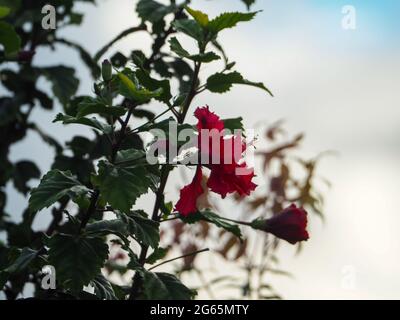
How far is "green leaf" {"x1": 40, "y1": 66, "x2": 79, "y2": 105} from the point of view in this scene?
2604mm

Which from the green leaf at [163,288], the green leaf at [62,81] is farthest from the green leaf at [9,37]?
the green leaf at [163,288]

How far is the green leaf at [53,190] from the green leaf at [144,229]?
13cm

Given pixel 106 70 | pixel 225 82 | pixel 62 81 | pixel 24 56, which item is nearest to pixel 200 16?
pixel 225 82

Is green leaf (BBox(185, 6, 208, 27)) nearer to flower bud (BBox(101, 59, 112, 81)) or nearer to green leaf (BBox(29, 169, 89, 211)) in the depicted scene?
flower bud (BBox(101, 59, 112, 81))

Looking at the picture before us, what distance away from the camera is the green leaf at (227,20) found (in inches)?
59.6

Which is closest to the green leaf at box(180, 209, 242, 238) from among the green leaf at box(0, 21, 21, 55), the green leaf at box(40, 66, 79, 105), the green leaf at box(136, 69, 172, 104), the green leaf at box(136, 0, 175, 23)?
the green leaf at box(136, 69, 172, 104)

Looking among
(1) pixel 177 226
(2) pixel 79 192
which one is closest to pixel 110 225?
(2) pixel 79 192

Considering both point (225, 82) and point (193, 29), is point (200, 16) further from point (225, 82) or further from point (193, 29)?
point (225, 82)

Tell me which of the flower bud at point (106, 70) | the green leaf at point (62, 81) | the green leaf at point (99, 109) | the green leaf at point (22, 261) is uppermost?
the green leaf at point (62, 81)

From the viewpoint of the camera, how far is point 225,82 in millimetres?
1591

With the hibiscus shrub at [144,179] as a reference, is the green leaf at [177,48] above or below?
above

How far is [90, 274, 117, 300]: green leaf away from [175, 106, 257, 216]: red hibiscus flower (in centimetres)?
26

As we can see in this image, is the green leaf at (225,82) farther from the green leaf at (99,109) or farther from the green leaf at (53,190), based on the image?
the green leaf at (53,190)
